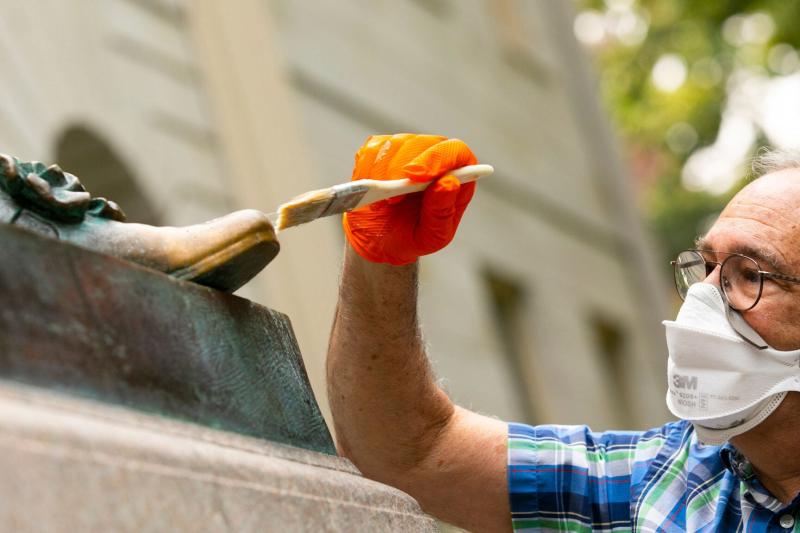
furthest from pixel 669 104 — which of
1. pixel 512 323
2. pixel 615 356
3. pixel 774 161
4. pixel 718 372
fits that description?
pixel 718 372

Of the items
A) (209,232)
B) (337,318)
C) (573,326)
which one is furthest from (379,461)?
(573,326)

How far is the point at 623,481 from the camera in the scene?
267cm

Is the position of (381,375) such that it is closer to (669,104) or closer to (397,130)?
(397,130)

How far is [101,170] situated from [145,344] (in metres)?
4.60

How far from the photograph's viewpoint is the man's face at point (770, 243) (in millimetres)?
2584

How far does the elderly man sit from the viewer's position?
2523mm

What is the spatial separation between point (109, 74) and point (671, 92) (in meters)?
12.5

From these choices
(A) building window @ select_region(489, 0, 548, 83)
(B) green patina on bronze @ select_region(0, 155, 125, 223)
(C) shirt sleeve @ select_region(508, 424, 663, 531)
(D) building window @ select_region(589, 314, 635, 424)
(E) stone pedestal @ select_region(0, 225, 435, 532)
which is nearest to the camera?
(E) stone pedestal @ select_region(0, 225, 435, 532)

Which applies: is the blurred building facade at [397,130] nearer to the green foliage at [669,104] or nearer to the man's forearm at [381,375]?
the man's forearm at [381,375]

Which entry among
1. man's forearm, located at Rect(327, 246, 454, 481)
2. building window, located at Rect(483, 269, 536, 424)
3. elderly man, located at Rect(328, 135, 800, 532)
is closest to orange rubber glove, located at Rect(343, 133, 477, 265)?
elderly man, located at Rect(328, 135, 800, 532)

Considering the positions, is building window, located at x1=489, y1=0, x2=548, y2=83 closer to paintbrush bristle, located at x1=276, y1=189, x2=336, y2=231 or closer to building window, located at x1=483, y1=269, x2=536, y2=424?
building window, located at x1=483, y1=269, x2=536, y2=424

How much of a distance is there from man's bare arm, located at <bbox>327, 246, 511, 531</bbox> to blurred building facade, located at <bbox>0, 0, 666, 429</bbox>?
19 cm

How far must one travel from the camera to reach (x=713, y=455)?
2643mm

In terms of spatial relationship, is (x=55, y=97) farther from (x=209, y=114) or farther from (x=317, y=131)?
(x=317, y=131)
